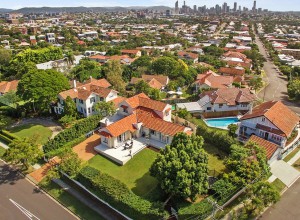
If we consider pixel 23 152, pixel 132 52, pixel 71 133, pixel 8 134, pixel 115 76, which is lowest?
pixel 8 134

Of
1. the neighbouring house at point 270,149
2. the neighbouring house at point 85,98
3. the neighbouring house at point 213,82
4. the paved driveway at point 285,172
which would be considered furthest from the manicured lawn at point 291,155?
the neighbouring house at point 85,98

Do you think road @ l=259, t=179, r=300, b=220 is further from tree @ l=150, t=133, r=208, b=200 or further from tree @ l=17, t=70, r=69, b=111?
tree @ l=17, t=70, r=69, b=111

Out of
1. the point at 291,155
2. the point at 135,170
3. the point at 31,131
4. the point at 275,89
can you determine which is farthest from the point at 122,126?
the point at 275,89

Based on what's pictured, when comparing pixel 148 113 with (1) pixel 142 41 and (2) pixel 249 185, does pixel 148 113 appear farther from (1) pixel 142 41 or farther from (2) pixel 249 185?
(1) pixel 142 41

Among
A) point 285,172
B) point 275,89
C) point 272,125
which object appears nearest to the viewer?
point 285,172

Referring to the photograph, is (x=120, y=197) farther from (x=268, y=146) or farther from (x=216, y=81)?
(x=216, y=81)

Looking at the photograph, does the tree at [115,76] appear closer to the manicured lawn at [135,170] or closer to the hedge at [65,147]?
the hedge at [65,147]

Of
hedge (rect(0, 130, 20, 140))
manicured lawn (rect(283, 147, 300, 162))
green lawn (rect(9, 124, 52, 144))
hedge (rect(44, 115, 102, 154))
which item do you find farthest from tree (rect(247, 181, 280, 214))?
hedge (rect(0, 130, 20, 140))
